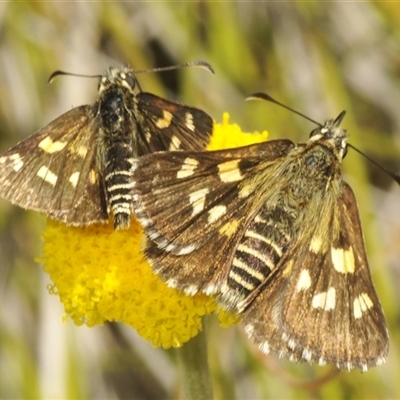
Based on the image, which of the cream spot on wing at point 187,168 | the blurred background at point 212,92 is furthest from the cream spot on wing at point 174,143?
the blurred background at point 212,92

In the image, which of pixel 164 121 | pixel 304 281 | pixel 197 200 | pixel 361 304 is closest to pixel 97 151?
pixel 164 121

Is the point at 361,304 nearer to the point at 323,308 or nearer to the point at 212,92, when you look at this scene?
the point at 323,308

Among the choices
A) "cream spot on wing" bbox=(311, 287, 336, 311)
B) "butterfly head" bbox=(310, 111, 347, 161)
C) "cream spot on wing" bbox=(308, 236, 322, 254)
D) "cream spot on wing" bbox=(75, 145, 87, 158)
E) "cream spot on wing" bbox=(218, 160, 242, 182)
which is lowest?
"cream spot on wing" bbox=(311, 287, 336, 311)

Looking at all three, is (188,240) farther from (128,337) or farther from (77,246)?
(128,337)

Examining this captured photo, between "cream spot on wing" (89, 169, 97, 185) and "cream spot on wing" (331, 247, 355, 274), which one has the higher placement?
"cream spot on wing" (89, 169, 97, 185)

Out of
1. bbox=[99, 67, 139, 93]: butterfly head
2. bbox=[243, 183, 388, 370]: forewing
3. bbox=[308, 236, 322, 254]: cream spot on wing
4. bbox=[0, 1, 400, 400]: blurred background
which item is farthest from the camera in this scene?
bbox=[0, 1, 400, 400]: blurred background

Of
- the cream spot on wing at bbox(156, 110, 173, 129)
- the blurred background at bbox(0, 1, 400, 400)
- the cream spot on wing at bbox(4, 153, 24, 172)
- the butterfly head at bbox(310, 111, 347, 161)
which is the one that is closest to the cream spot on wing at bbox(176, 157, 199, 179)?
the cream spot on wing at bbox(156, 110, 173, 129)

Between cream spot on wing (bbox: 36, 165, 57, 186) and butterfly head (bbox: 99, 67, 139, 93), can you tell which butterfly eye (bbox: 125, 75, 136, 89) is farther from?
cream spot on wing (bbox: 36, 165, 57, 186)

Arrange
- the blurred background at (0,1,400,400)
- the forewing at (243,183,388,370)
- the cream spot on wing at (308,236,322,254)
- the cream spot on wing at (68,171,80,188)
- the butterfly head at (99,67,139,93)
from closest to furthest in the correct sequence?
the forewing at (243,183,388,370) → the cream spot on wing at (308,236,322,254) → the cream spot on wing at (68,171,80,188) → the butterfly head at (99,67,139,93) → the blurred background at (0,1,400,400)
